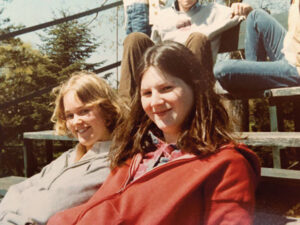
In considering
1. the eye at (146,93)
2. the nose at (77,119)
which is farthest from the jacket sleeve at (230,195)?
the nose at (77,119)

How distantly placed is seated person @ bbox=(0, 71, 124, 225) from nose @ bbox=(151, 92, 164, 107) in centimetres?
35

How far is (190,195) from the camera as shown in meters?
0.83

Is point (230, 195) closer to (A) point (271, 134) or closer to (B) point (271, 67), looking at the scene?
(A) point (271, 134)

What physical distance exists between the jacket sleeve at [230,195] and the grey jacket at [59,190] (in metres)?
0.48

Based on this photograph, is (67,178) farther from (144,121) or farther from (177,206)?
(177,206)

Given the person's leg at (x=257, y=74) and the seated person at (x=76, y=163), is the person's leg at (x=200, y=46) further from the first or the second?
the seated person at (x=76, y=163)

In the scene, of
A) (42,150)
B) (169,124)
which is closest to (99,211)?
(169,124)

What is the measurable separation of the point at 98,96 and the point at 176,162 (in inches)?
21.3

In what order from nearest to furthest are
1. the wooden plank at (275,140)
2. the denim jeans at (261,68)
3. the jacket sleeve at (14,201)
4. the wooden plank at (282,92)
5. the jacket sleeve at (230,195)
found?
the jacket sleeve at (230,195)
the wooden plank at (275,140)
the jacket sleeve at (14,201)
the wooden plank at (282,92)
the denim jeans at (261,68)

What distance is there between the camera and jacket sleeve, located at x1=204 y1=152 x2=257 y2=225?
764mm

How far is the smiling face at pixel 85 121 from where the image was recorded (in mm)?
1275

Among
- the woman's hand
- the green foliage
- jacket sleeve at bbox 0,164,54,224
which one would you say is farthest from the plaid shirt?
the green foliage

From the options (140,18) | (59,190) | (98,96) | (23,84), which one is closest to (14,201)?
(59,190)

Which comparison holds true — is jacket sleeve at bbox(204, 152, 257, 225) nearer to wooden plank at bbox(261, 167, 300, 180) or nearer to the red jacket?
the red jacket
